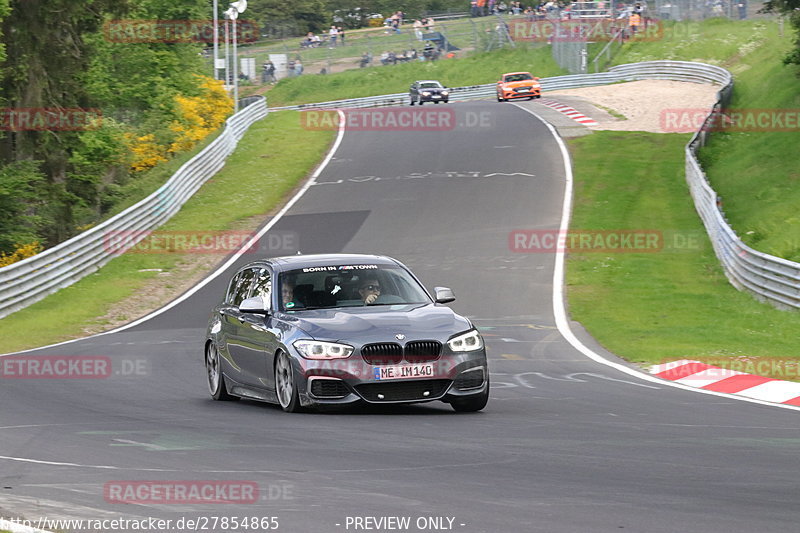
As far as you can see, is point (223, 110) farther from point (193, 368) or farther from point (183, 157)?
point (193, 368)

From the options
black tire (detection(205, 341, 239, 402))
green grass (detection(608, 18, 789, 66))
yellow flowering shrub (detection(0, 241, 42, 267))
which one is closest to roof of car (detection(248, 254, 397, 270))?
black tire (detection(205, 341, 239, 402))

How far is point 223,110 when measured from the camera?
62.5 metres

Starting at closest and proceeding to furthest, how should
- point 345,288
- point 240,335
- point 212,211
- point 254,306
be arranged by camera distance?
point 254,306 < point 345,288 < point 240,335 < point 212,211

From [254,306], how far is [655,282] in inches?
619

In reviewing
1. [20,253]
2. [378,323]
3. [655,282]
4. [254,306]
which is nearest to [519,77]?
[20,253]

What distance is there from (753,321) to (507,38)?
67991 millimetres

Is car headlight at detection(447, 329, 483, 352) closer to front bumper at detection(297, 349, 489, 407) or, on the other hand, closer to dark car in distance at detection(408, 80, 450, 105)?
front bumper at detection(297, 349, 489, 407)

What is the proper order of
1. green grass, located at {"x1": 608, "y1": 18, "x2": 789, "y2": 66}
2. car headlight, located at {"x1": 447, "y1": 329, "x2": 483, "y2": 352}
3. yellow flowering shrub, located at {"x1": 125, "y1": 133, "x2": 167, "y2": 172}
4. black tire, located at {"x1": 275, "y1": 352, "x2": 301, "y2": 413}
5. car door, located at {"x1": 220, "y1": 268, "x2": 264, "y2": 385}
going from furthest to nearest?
green grass, located at {"x1": 608, "y1": 18, "x2": 789, "y2": 66} < yellow flowering shrub, located at {"x1": 125, "y1": 133, "x2": 167, "y2": 172} < car door, located at {"x1": 220, "y1": 268, "x2": 264, "y2": 385} < black tire, located at {"x1": 275, "y1": 352, "x2": 301, "y2": 413} < car headlight, located at {"x1": 447, "y1": 329, "x2": 483, "y2": 352}

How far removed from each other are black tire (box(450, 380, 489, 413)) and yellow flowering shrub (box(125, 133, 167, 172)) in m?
42.9

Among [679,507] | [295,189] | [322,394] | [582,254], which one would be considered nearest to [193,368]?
[322,394]

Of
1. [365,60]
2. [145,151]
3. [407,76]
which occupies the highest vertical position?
[365,60]

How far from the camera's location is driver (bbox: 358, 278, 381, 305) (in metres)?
12.1

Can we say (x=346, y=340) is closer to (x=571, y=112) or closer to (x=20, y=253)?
(x=20, y=253)

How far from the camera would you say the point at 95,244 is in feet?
100
